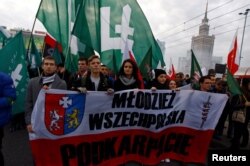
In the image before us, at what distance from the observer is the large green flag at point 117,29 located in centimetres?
496

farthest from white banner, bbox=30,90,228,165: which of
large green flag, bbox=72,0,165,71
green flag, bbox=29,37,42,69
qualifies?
green flag, bbox=29,37,42,69

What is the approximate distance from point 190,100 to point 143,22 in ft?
5.67

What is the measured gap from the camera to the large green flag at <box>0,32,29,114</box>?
196 inches

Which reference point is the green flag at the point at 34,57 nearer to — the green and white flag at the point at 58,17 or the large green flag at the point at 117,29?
the green and white flag at the point at 58,17

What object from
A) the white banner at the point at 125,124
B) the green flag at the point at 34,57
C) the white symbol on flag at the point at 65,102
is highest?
the green flag at the point at 34,57

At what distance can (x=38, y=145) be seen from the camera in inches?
126

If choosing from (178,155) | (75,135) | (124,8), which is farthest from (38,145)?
(124,8)

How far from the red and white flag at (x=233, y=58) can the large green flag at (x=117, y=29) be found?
2.10 m

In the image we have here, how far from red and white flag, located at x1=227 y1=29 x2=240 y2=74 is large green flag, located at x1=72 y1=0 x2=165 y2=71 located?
2.10 meters

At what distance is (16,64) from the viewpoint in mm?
5020

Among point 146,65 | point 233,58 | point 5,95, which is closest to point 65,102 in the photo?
point 5,95

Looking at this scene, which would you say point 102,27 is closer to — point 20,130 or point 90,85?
point 90,85

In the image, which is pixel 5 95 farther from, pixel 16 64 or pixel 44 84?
pixel 16 64

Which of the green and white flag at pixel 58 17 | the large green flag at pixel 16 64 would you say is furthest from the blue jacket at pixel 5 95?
the green and white flag at pixel 58 17
